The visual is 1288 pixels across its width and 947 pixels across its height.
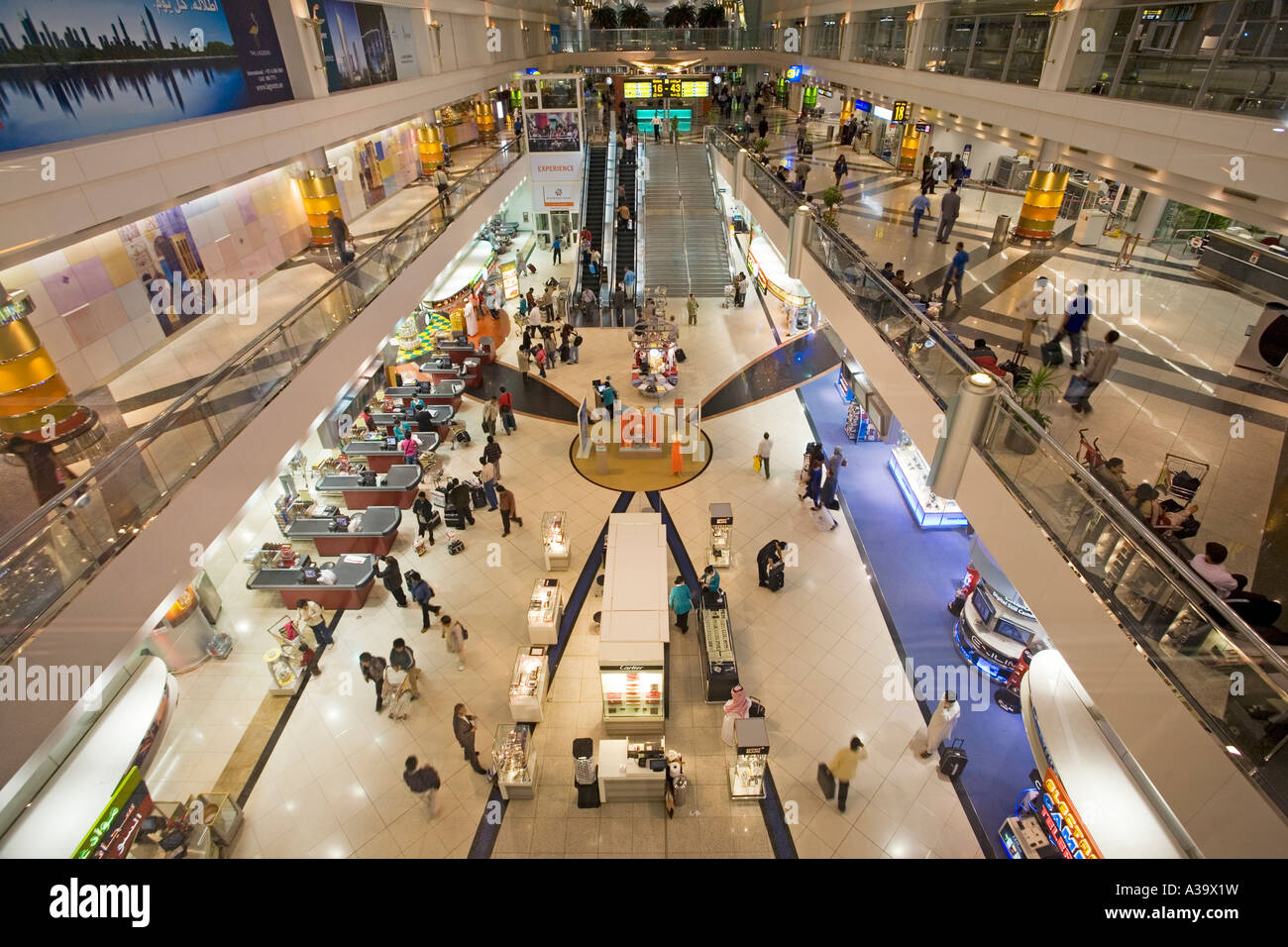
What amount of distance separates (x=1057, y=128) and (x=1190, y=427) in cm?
481

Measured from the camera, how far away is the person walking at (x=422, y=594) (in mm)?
9625

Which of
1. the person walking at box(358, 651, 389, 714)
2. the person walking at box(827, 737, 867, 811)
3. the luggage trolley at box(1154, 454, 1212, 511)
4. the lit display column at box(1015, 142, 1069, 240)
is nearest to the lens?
the luggage trolley at box(1154, 454, 1212, 511)

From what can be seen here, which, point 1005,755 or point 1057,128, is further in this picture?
point 1057,128

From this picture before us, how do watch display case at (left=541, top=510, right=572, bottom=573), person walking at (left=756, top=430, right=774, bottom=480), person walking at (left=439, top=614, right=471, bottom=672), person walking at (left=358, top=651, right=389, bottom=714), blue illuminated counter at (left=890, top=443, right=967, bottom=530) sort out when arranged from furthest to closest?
person walking at (left=756, top=430, right=774, bottom=480) → blue illuminated counter at (left=890, top=443, right=967, bottom=530) → watch display case at (left=541, top=510, right=572, bottom=573) → person walking at (left=439, top=614, right=471, bottom=672) → person walking at (left=358, top=651, right=389, bottom=714)

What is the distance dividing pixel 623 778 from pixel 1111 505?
5.73 meters

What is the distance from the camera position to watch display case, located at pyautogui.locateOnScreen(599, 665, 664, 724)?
7.81m

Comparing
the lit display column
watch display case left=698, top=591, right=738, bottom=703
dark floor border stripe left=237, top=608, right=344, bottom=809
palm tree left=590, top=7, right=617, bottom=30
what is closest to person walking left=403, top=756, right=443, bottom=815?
dark floor border stripe left=237, top=608, right=344, bottom=809

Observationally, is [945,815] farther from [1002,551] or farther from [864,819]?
[1002,551]

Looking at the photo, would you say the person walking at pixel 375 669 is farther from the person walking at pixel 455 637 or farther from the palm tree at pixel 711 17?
the palm tree at pixel 711 17

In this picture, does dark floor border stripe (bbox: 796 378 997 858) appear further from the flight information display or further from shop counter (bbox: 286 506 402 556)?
the flight information display

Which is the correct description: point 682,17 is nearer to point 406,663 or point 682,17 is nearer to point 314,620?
point 314,620

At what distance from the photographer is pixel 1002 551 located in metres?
5.99

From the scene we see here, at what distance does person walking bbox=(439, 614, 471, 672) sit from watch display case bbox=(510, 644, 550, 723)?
104 cm

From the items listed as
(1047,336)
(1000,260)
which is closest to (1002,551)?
(1047,336)
